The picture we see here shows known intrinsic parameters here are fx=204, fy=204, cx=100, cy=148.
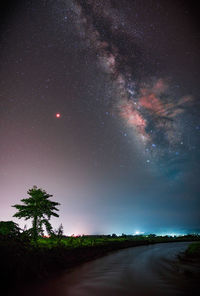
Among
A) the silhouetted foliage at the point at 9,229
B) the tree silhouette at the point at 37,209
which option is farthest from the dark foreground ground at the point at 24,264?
the tree silhouette at the point at 37,209

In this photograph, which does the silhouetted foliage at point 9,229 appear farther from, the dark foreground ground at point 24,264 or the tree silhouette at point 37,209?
the tree silhouette at point 37,209

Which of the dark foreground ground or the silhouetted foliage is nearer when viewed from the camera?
the dark foreground ground

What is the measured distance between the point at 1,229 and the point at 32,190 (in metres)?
14.8

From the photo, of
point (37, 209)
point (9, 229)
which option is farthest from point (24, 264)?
point (37, 209)

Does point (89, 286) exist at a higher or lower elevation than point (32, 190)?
lower

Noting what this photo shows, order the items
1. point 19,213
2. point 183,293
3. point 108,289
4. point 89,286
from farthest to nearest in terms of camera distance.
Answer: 1. point 19,213
2. point 89,286
3. point 108,289
4. point 183,293

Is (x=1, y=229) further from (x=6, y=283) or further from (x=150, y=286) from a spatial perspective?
(x=150, y=286)

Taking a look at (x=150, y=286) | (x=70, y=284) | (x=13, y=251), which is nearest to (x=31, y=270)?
(x=13, y=251)

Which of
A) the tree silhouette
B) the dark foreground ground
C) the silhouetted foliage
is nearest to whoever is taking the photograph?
the dark foreground ground

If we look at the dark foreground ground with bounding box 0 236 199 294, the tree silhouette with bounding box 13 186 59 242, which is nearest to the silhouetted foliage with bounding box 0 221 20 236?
the dark foreground ground with bounding box 0 236 199 294

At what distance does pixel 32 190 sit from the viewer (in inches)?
931

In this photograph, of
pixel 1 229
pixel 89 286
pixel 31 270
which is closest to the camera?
pixel 89 286

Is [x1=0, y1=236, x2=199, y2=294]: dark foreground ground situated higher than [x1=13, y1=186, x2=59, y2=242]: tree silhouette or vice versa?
[x1=13, y1=186, x2=59, y2=242]: tree silhouette

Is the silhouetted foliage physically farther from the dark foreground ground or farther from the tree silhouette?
the tree silhouette
